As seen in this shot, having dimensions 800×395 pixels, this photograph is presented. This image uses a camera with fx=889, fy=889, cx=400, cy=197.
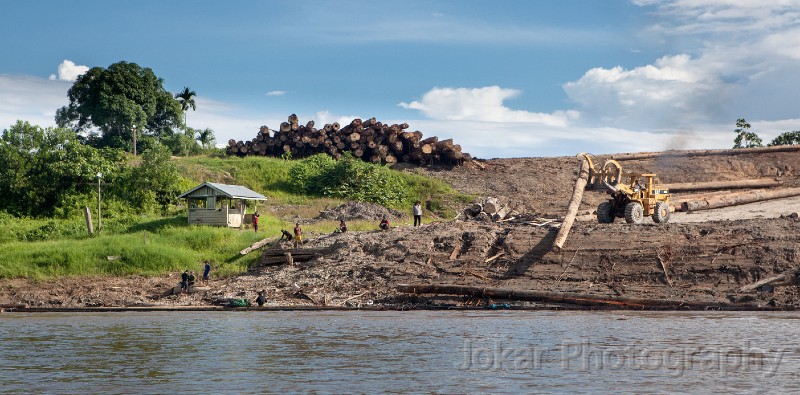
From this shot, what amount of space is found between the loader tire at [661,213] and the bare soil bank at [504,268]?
65.4 inches

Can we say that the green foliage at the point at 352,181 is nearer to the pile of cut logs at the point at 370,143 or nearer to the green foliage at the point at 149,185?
the pile of cut logs at the point at 370,143

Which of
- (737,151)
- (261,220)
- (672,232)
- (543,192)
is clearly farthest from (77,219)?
(737,151)

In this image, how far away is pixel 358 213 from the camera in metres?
44.5

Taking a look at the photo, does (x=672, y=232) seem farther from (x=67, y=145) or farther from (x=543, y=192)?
(x=67, y=145)

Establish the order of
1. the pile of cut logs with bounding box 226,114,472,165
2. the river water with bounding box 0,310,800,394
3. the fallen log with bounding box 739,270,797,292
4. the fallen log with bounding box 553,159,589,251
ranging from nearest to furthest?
the river water with bounding box 0,310,800,394
the fallen log with bounding box 739,270,797,292
the fallen log with bounding box 553,159,589,251
the pile of cut logs with bounding box 226,114,472,165

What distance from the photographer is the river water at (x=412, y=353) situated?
15.6 meters

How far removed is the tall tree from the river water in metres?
41.9

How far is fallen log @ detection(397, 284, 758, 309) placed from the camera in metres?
27.3

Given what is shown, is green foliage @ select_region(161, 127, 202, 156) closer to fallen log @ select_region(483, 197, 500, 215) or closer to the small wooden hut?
the small wooden hut

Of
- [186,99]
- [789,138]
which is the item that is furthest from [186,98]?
[789,138]

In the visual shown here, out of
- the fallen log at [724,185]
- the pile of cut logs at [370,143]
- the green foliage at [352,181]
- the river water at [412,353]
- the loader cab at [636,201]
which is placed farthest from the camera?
the pile of cut logs at [370,143]

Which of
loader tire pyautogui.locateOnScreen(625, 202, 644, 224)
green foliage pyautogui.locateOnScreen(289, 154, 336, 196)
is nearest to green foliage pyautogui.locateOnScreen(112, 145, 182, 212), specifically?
green foliage pyautogui.locateOnScreen(289, 154, 336, 196)

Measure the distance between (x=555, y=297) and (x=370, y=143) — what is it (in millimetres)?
28666

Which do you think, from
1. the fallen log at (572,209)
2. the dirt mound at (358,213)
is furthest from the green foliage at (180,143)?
the fallen log at (572,209)
